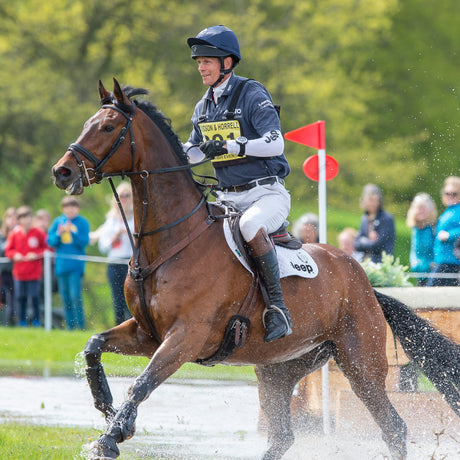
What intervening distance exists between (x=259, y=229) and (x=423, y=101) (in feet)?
89.1

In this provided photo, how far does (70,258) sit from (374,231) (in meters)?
4.79

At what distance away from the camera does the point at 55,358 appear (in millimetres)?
11602

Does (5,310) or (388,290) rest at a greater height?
(388,290)

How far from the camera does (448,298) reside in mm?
8039

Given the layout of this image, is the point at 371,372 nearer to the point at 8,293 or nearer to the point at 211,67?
the point at 211,67

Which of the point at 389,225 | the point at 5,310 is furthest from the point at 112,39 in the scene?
the point at 389,225

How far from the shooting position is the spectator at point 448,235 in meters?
9.95

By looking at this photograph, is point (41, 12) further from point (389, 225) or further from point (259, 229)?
point (259, 229)

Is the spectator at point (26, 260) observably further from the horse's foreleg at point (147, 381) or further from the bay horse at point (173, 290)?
the horse's foreleg at point (147, 381)

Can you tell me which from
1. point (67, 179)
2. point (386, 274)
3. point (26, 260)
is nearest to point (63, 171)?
point (67, 179)

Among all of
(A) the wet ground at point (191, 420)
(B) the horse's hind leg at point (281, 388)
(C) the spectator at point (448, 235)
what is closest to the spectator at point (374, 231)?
(C) the spectator at point (448, 235)

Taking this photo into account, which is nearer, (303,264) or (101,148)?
(101,148)

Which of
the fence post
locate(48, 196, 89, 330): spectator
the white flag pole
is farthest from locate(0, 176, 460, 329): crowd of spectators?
the white flag pole

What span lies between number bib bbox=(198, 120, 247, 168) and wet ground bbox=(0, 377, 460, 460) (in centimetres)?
189
